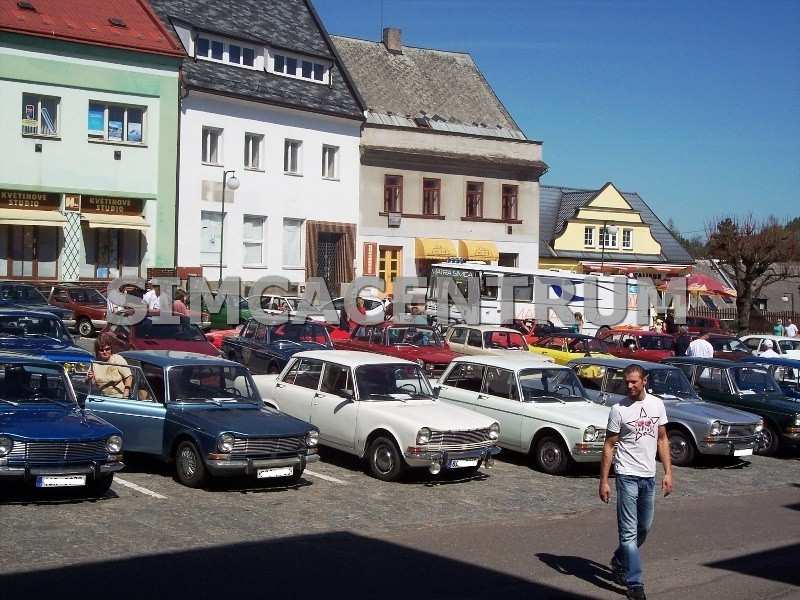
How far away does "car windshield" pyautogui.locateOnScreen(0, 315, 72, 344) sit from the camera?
60.7ft

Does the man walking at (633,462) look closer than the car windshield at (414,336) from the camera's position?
Yes

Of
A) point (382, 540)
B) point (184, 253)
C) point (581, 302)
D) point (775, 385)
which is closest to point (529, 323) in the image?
point (581, 302)

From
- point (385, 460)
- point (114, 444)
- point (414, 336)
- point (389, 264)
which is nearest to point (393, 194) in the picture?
point (389, 264)

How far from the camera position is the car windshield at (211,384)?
1333 cm

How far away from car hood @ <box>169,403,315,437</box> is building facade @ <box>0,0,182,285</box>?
76.7 ft

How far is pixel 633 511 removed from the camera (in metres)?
8.85

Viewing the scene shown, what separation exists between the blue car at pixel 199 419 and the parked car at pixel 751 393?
30.3 ft

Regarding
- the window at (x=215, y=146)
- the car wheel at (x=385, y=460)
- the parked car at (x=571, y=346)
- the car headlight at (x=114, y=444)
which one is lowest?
the car wheel at (x=385, y=460)

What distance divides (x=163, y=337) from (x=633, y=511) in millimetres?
14281

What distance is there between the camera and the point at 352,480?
1396 cm

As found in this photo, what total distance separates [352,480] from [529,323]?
23875mm

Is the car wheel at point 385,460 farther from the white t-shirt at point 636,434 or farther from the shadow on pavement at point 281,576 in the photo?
the white t-shirt at point 636,434

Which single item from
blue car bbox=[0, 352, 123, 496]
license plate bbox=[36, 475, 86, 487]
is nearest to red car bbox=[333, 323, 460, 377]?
blue car bbox=[0, 352, 123, 496]

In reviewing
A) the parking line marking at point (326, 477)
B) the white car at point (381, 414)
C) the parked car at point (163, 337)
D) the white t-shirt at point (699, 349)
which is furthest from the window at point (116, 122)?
the parking line marking at point (326, 477)
